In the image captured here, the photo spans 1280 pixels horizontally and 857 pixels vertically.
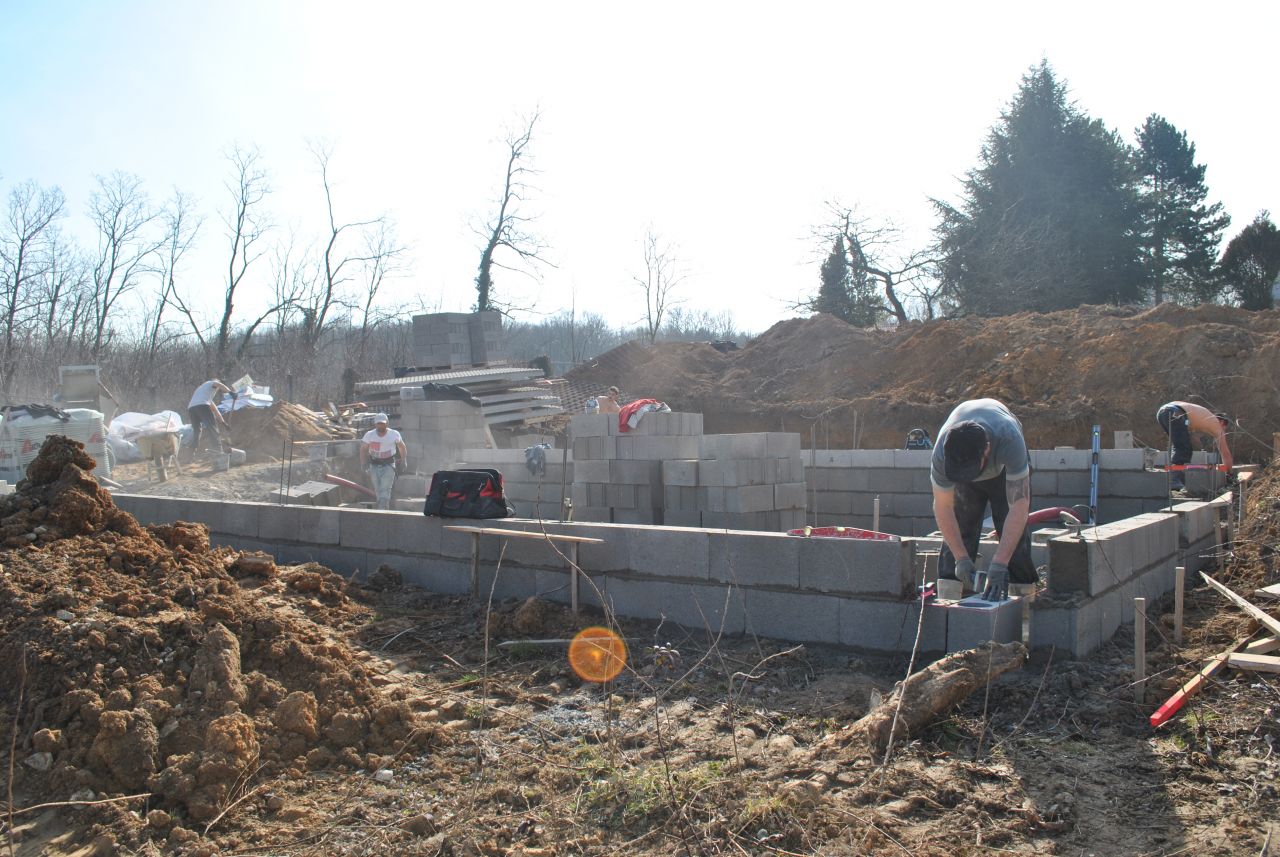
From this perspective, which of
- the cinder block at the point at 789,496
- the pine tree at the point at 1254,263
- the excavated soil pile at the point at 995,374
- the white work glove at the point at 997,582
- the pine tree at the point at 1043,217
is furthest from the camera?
the pine tree at the point at 1043,217

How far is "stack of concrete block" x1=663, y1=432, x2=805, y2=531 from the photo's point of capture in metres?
8.03

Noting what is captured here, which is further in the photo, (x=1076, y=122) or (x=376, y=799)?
(x=1076, y=122)

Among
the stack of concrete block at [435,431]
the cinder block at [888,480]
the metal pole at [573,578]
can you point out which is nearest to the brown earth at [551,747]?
the metal pole at [573,578]

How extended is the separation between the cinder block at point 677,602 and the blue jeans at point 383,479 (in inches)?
253

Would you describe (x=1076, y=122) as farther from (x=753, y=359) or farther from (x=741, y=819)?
(x=741, y=819)

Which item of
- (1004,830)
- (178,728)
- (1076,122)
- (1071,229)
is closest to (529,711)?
(178,728)

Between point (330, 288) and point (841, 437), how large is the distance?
2051cm

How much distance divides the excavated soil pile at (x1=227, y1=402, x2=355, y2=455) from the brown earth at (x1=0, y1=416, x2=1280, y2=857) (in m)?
12.9

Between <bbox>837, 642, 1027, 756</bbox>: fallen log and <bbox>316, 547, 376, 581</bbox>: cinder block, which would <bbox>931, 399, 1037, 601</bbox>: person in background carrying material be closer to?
<bbox>837, 642, 1027, 756</bbox>: fallen log

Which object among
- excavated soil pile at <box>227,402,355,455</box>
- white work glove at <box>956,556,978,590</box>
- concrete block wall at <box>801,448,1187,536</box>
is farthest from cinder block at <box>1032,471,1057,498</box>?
excavated soil pile at <box>227,402,355,455</box>

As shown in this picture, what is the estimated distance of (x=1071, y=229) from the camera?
2642cm

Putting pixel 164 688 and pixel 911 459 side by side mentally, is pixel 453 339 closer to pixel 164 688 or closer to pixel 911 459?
pixel 911 459

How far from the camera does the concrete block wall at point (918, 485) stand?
8.74 metres

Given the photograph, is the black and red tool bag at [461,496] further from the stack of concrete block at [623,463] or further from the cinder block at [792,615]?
the stack of concrete block at [623,463]
